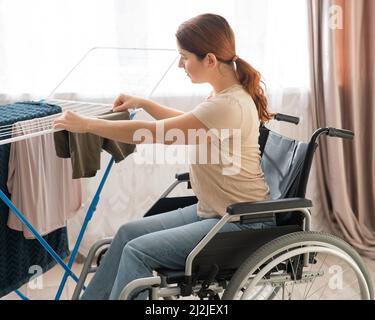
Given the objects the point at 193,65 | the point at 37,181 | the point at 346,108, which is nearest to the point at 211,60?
the point at 193,65

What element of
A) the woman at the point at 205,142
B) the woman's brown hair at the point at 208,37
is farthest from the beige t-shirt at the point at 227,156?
the woman's brown hair at the point at 208,37

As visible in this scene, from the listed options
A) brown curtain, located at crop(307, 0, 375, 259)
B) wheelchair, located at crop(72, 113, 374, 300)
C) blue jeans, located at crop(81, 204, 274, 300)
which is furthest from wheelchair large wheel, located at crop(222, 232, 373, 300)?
brown curtain, located at crop(307, 0, 375, 259)

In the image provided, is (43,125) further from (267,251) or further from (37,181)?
(267,251)

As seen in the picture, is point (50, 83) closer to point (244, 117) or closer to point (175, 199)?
point (175, 199)

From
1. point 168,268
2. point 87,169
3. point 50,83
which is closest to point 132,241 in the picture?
point 168,268

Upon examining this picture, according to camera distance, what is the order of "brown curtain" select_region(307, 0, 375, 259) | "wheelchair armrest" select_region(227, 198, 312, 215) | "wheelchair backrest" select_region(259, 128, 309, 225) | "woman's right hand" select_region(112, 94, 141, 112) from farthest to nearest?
"brown curtain" select_region(307, 0, 375, 259) → "woman's right hand" select_region(112, 94, 141, 112) → "wheelchair backrest" select_region(259, 128, 309, 225) → "wheelchair armrest" select_region(227, 198, 312, 215)

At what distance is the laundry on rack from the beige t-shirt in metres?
0.50

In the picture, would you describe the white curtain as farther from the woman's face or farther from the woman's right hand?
the woman's face

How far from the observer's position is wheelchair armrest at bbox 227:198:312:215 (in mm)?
1608

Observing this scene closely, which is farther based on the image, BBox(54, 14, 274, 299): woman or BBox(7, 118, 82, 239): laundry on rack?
BBox(7, 118, 82, 239): laundry on rack

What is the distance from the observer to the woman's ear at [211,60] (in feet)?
5.82

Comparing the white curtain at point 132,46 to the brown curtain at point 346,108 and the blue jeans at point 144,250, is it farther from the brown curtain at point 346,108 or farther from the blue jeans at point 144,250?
the blue jeans at point 144,250

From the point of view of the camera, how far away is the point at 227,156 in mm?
1789

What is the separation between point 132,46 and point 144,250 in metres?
1.31
